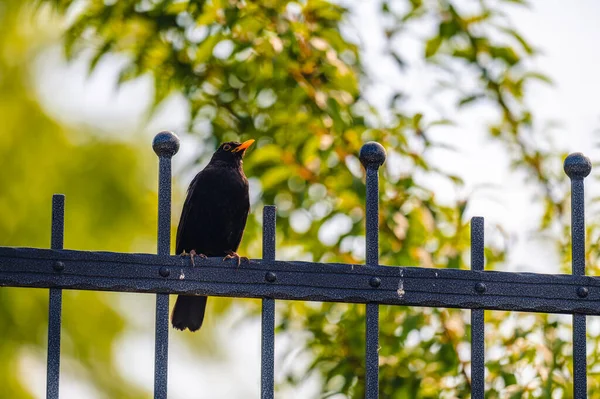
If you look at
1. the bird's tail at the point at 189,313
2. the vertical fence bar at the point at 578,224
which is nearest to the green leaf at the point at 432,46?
the bird's tail at the point at 189,313

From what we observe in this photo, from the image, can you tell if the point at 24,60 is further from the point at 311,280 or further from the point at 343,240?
the point at 311,280

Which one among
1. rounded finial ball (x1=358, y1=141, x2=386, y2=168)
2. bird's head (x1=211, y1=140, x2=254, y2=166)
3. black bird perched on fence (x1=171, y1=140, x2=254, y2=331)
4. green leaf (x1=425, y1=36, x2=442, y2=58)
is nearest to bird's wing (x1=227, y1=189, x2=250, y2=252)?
black bird perched on fence (x1=171, y1=140, x2=254, y2=331)

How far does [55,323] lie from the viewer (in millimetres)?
2086

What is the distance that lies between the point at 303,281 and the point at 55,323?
21.2 inches

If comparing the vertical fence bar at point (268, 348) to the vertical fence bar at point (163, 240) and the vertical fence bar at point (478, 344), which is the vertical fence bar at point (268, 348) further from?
the vertical fence bar at point (478, 344)

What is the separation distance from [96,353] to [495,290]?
7.23 metres

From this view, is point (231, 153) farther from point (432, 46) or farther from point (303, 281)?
point (303, 281)

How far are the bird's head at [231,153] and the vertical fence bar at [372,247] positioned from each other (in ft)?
4.63

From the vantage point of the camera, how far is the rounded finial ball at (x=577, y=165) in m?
2.41

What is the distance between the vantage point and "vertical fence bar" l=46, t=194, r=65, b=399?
2.08 meters

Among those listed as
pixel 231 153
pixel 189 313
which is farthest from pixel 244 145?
pixel 189 313

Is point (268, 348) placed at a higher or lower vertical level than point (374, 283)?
lower

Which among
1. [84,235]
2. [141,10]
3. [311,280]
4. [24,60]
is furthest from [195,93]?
[24,60]

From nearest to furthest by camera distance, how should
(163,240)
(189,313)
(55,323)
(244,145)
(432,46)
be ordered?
1. (55,323)
2. (163,240)
3. (189,313)
4. (244,145)
5. (432,46)
